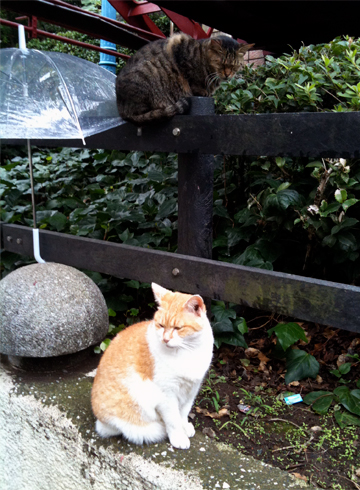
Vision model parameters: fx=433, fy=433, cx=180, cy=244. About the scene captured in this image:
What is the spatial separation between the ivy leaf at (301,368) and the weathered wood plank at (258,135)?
1.15 meters

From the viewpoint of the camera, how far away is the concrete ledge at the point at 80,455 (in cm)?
167

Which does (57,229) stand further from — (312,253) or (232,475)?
(232,475)

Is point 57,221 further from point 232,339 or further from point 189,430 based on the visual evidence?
point 189,430

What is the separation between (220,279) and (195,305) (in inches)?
21.3

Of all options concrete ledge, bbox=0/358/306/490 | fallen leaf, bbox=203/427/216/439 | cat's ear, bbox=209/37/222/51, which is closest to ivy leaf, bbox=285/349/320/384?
fallen leaf, bbox=203/427/216/439

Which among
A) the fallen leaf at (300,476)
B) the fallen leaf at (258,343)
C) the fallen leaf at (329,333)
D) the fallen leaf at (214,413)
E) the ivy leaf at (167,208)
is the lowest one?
the fallen leaf at (214,413)

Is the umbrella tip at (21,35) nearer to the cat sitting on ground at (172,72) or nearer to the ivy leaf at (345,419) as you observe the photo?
the cat sitting on ground at (172,72)

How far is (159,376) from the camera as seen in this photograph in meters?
1.72

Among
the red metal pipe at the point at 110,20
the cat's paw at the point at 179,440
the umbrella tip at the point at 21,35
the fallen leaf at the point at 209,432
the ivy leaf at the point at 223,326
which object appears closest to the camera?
the cat's paw at the point at 179,440

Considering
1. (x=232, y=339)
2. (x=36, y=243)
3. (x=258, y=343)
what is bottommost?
(x=258, y=343)

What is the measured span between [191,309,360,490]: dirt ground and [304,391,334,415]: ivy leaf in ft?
0.09

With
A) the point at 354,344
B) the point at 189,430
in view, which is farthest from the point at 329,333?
the point at 189,430

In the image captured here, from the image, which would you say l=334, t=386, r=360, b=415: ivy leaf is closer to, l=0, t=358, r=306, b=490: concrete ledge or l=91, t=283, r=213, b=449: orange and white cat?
l=0, t=358, r=306, b=490: concrete ledge

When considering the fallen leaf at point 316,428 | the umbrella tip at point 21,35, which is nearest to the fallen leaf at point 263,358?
the fallen leaf at point 316,428
